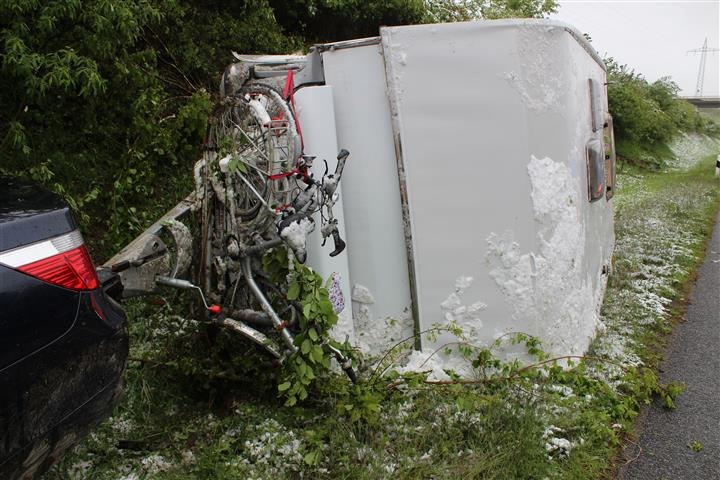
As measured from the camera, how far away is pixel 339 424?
3.27 metres

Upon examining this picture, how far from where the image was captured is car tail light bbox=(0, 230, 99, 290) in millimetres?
2039

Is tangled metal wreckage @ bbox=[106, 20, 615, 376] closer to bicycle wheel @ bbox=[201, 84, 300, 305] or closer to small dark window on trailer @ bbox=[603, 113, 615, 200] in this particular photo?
bicycle wheel @ bbox=[201, 84, 300, 305]

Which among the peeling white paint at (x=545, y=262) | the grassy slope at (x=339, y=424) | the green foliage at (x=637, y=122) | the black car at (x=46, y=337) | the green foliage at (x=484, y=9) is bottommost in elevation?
the green foliage at (x=637, y=122)

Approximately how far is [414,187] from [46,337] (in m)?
2.41

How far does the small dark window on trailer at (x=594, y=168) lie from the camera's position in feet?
14.7

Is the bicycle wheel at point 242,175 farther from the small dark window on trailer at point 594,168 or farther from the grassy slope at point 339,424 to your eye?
the small dark window on trailer at point 594,168

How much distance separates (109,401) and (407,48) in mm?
2649

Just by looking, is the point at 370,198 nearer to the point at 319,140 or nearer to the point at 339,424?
the point at 319,140

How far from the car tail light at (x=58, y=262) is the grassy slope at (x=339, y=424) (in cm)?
123

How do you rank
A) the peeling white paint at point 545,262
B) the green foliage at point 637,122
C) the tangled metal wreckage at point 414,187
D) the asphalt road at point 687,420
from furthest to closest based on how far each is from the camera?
the green foliage at point 637,122 → the peeling white paint at point 545,262 → the tangled metal wreckage at point 414,187 → the asphalt road at point 687,420

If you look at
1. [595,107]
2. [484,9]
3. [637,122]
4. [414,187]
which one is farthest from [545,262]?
[637,122]

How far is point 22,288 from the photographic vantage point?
202 centimetres

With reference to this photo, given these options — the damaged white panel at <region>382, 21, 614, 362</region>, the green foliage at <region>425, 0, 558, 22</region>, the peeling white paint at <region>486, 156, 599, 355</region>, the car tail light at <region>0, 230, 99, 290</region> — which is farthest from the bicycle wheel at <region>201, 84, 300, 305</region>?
the green foliage at <region>425, 0, 558, 22</region>

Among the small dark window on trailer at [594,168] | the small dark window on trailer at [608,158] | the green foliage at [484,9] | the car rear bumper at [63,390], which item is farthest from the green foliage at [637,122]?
the car rear bumper at [63,390]
